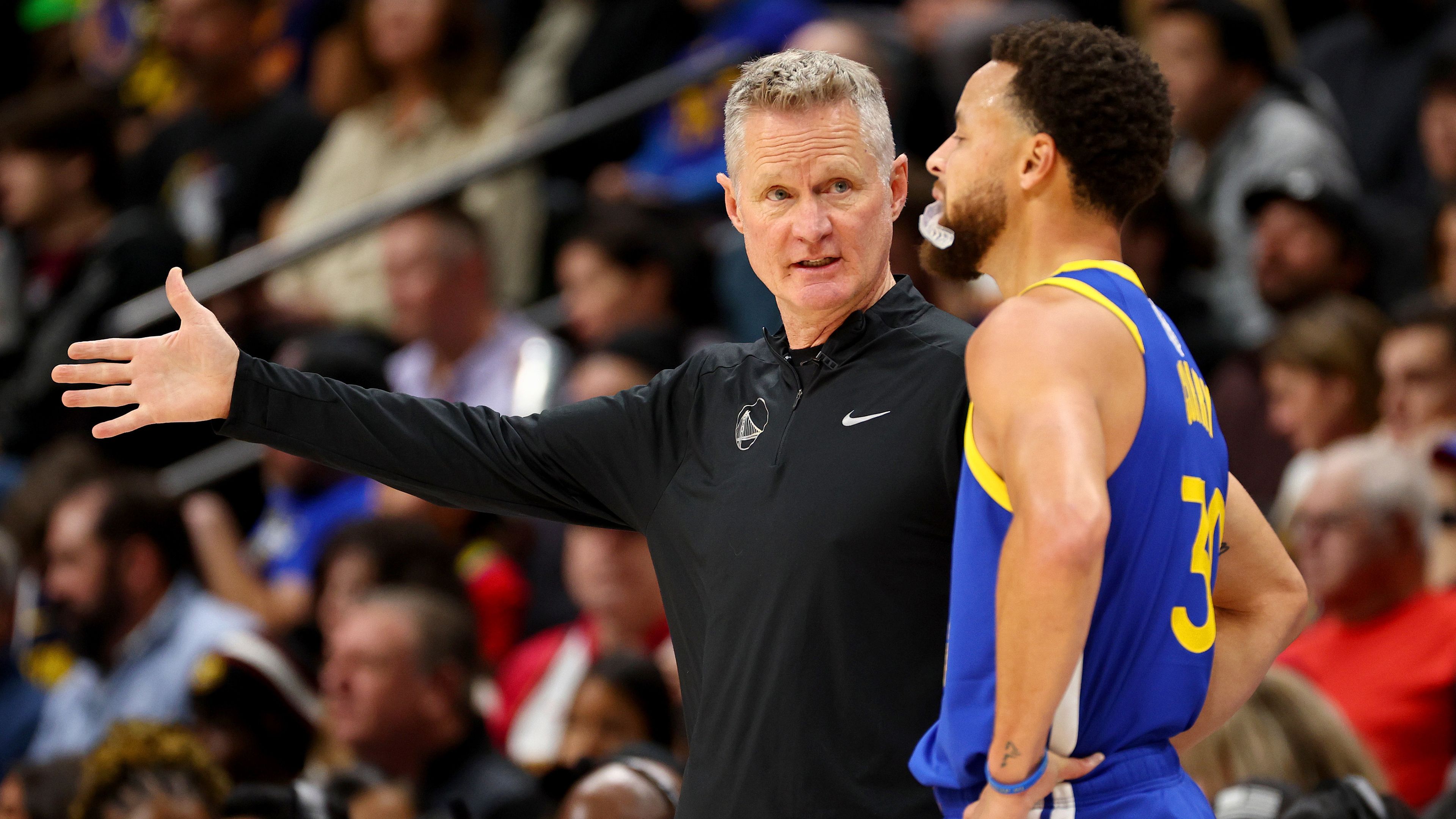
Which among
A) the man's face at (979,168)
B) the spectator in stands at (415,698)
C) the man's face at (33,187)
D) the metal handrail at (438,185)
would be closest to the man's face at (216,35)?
the man's face at (33,187)

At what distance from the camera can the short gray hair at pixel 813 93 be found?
2676mm

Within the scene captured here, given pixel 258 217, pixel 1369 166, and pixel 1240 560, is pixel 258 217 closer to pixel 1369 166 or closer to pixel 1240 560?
pixel 1369 166

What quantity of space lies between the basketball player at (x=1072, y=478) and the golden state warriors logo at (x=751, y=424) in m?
0.36

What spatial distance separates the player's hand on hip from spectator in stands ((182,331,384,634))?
170 inches

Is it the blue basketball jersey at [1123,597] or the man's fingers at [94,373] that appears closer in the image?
the blue basketball jersey at [1123,597]

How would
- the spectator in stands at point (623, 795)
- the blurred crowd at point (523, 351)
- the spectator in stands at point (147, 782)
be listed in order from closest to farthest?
the spectator in stands at point (623, 795) → the spectator in stands at point (147, 782) → the blurred crowd at point (523, 351)

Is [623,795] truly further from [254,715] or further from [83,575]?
[83,575]

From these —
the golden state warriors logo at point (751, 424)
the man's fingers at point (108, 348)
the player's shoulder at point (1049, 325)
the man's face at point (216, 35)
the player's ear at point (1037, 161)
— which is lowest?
the golden state warriors logo at point (751, 424)

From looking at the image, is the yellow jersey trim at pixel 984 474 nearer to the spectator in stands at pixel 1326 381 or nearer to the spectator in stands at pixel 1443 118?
the spectator in stands at pixel 1326 381

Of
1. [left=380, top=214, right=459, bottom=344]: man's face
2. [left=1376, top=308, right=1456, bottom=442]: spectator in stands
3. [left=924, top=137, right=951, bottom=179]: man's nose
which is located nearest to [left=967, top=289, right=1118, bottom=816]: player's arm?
[left=924, top=137, right=951, bottom=179]: man's nose

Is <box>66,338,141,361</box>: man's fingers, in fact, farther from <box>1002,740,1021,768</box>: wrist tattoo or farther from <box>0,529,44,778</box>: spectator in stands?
<box>0,529,44,778</box>: spectator in stands

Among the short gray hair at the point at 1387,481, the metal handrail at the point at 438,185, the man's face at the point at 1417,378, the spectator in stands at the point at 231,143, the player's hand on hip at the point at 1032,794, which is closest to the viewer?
the player's hand on hip at the point at 1032,794

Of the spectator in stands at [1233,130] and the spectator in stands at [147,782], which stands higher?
the spectator in stands at [1233,130]

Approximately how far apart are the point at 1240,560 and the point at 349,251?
618 cm
